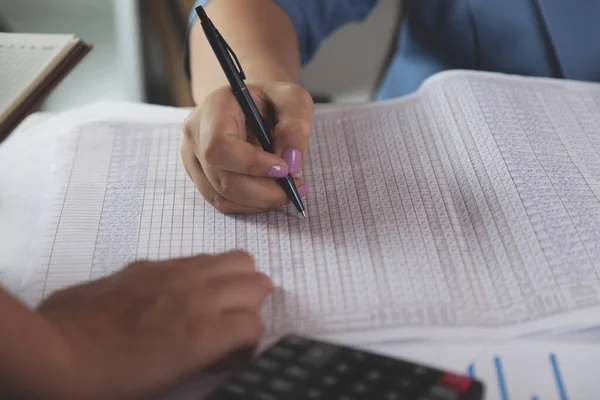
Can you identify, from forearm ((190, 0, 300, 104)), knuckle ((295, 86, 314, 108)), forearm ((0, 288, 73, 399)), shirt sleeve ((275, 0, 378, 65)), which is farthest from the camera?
shirt sleeve ((275, 0, 378, 65))

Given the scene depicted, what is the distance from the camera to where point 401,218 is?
500mm

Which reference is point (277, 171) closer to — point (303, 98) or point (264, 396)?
point (303, 98)

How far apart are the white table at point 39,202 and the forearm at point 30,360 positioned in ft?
0.43

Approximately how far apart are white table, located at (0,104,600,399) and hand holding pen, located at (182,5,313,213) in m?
0.12

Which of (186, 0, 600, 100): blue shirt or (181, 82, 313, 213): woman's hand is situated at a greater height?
(181, 82, 313, 213): woman's hand

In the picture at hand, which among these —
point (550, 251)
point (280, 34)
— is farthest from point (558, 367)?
point (280, 34)

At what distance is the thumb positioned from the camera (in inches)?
20.1

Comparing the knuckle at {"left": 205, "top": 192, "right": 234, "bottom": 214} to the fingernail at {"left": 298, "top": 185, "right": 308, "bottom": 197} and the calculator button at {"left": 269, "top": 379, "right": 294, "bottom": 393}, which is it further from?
the calculator button at {"left": 269, "top": 379, "right": 294, "bottom": 393}

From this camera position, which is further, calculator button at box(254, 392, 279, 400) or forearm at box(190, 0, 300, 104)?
forearm at box(190, 0, 300, 104)

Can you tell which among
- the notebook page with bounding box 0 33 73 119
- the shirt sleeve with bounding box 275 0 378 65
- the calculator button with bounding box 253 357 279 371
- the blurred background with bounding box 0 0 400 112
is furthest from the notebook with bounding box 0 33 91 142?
the blurred background with bounding box 0 0 400 112

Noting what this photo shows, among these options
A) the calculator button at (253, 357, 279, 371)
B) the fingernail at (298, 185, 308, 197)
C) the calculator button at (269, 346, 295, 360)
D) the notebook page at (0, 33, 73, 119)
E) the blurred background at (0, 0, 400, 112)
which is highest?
the notebook page at (0, 33, 73, 119)

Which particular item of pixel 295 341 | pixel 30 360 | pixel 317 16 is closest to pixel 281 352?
pixel 295 341

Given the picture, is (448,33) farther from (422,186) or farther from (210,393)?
(210,393)

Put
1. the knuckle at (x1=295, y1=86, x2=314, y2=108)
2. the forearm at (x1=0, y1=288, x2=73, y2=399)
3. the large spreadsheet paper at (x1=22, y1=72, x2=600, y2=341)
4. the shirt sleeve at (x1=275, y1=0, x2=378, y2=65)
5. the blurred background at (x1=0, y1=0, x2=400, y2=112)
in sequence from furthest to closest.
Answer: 1. the blurred background at (x1=0, y1=0, x2=400, y2=112)
2. the shirt sleeve at (x1=275, y1=0, x2=378, y2=65)
3. the knuckle at (x1=295, y1=86, x2=314, y2=108)
4. the large spreadsheet paper at (x1=22, y1=72, x2=600, y2=341)
5. the forearm at (x1=0, y1=288, x2=73, y2=399)
